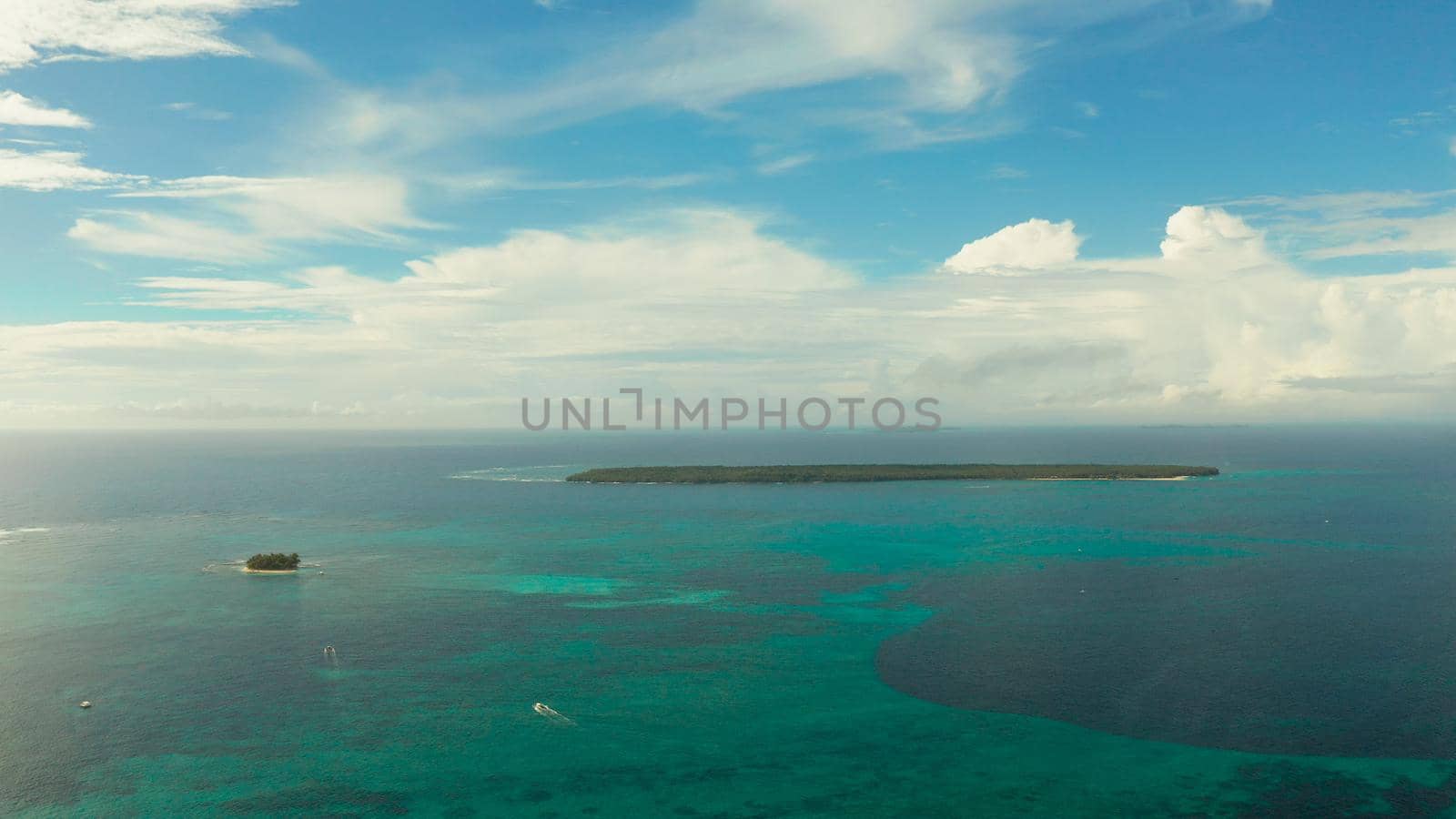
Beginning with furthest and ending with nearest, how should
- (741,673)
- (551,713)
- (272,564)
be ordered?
(272,564)
(741,673)
(551,713)

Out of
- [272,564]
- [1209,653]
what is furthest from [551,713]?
[272,564]

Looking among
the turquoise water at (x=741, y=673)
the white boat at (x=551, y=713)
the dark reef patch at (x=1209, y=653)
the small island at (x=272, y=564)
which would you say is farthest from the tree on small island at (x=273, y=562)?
the dark reef patch at (x=1209, y=653)

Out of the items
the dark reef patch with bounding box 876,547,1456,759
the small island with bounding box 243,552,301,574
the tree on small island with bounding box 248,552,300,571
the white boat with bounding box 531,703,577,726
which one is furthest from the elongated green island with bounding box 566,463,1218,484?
the white boat with bounding box 531,703,577,726

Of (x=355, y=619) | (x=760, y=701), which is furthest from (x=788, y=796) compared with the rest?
(x=355, y=619)

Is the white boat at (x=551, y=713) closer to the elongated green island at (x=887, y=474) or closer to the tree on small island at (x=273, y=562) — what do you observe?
the tree on small island at (x=273, y=562)

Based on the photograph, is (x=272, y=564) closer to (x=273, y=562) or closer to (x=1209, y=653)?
(x=273, y=562)

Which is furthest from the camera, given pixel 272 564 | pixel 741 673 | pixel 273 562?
pixel 273 562

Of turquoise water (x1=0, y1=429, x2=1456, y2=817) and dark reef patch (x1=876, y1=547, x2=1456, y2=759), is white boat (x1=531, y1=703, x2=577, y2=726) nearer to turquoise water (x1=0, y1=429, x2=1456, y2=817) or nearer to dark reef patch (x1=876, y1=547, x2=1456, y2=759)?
turquoise water (x1=0, y1=429, x2=1456, y2=817)
